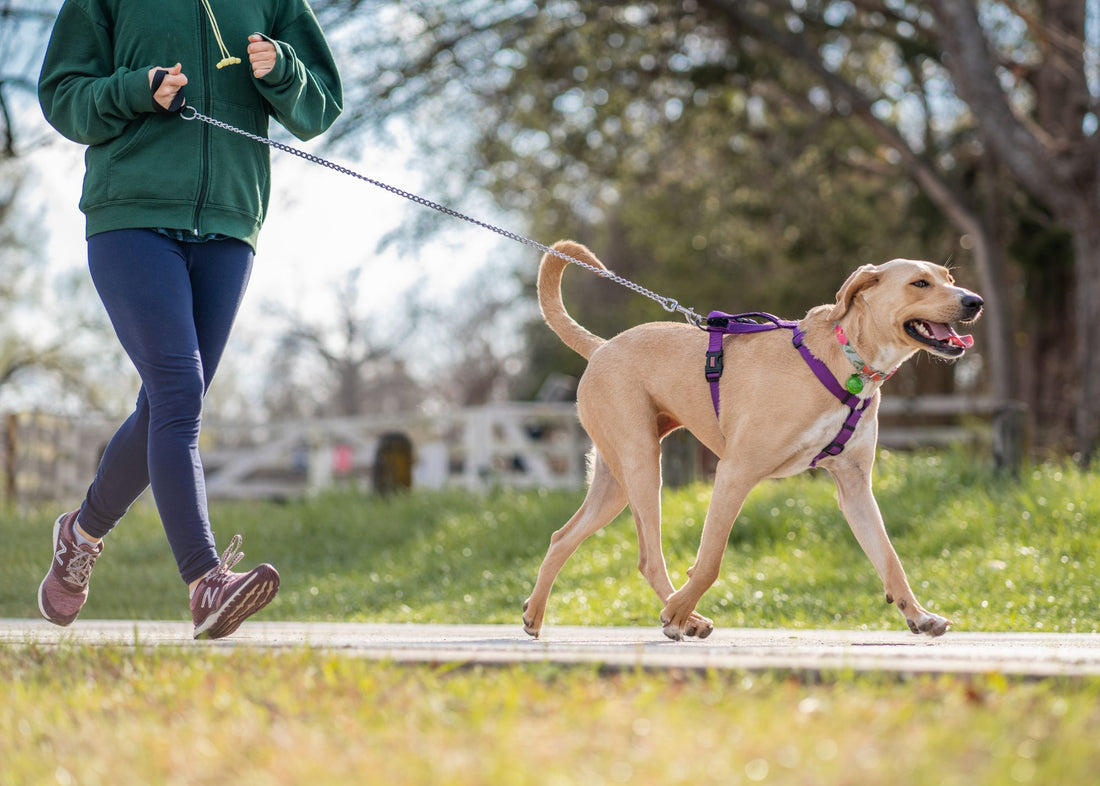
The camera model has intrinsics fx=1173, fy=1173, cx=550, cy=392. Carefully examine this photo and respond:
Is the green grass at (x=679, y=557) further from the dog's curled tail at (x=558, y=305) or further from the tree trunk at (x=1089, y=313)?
the tree trunk at (x=1089, y=313)

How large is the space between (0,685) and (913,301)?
3.19m

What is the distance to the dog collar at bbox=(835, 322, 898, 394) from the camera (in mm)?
4250

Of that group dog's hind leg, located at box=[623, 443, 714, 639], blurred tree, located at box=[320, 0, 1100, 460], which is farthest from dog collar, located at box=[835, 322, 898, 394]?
blurred tree, located at box=[320, 0, 1100, 460]

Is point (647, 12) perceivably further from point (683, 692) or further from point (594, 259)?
point (683, 692)

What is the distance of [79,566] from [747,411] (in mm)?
2538

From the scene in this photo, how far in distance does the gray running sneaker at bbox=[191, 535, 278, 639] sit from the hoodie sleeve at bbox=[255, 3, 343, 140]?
166 cm

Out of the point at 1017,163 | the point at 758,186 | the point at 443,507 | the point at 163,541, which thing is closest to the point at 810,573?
the point at 443,507

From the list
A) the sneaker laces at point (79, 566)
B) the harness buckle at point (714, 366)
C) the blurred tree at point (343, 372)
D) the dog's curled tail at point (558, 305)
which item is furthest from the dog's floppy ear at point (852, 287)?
the blurred tree at point (343, 372)

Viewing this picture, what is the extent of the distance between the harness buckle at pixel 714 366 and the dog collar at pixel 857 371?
45 centimetres

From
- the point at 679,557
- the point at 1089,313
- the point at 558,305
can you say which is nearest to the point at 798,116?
the point at 1089,313

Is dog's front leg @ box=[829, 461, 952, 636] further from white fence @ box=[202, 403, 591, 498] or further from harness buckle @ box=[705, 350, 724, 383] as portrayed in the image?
white fence @ box=[202, 403, 591, 498]

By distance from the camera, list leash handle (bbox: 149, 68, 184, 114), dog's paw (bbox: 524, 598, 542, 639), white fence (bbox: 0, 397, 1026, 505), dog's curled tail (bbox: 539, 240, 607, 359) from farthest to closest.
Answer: white fence (bbox: 0, 397, 1026, 505) < dog's curled tail (bbox: 539, 240, 607, 359) < dog's paw (bbox: 524, 598, 542, 639) < leash handle (bbox: 149, 68, 184, 114)

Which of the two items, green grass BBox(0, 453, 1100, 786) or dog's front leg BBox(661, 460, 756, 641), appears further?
dog's front leg BBox(661, 460, 756, 641)

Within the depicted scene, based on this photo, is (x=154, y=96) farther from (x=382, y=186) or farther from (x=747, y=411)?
(x=747, y=411)
